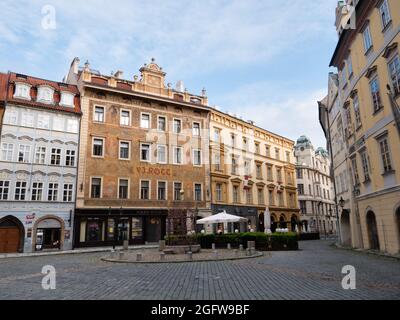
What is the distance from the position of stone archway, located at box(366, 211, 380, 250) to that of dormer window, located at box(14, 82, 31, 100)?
29172 mm

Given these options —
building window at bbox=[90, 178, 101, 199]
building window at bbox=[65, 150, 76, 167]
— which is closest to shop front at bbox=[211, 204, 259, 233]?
building window at bbox=[90, 178, 101, 199]

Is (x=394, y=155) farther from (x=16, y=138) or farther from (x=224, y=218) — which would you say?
(x=16, y=138)

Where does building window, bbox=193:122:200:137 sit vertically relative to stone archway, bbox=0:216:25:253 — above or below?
above

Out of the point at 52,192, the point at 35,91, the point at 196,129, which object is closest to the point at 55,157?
the point at 52,192

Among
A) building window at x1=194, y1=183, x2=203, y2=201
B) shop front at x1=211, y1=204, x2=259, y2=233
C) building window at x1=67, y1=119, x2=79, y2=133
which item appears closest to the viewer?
building window at x1=67, y1=119, x2=79, y2=133

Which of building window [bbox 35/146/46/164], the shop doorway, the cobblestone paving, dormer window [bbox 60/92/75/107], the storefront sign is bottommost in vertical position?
the cobblestone paving

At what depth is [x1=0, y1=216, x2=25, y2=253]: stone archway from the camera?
2709 centimetres

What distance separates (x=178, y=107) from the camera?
38250 mm

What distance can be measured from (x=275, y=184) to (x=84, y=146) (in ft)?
93.0

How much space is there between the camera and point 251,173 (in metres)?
44.8

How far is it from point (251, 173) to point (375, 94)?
88.3ft

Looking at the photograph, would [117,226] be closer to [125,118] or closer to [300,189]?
[125,118]

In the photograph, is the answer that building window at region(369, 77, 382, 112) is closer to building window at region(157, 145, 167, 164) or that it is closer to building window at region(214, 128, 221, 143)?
building window at region(157, 145, 167, 164)
